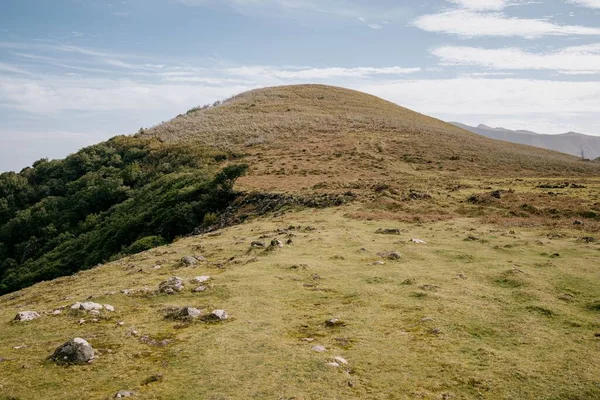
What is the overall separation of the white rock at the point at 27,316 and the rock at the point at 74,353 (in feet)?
11.1

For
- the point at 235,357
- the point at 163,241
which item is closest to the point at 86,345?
the point at 235,357

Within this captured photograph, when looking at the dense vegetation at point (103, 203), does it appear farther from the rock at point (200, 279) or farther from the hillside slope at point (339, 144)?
the rock at point (200, 279)

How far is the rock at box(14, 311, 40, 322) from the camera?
12633mm

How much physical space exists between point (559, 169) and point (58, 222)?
2430 inches

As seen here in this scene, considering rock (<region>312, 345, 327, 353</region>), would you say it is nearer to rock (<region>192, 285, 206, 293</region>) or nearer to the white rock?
rock (<region>192, 285, 206, 293</region>)

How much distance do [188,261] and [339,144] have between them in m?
47.7

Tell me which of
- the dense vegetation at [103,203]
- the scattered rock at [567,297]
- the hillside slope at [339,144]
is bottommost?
the dense vegetation at [103,203]

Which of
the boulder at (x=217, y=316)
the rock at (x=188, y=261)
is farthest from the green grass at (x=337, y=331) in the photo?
the rock at (x=188, y=261)

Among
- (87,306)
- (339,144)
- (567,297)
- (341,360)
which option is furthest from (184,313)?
(339,144)

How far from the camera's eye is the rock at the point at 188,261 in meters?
19.0

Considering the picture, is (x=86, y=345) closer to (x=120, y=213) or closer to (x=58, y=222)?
(x=120, y=213)

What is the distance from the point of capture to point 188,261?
62.7ft

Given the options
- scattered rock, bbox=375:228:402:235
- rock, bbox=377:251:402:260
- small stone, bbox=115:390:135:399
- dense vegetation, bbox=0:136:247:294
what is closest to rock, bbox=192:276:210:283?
small stone, bbox=115:390:135:399

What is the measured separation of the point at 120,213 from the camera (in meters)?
46.1
